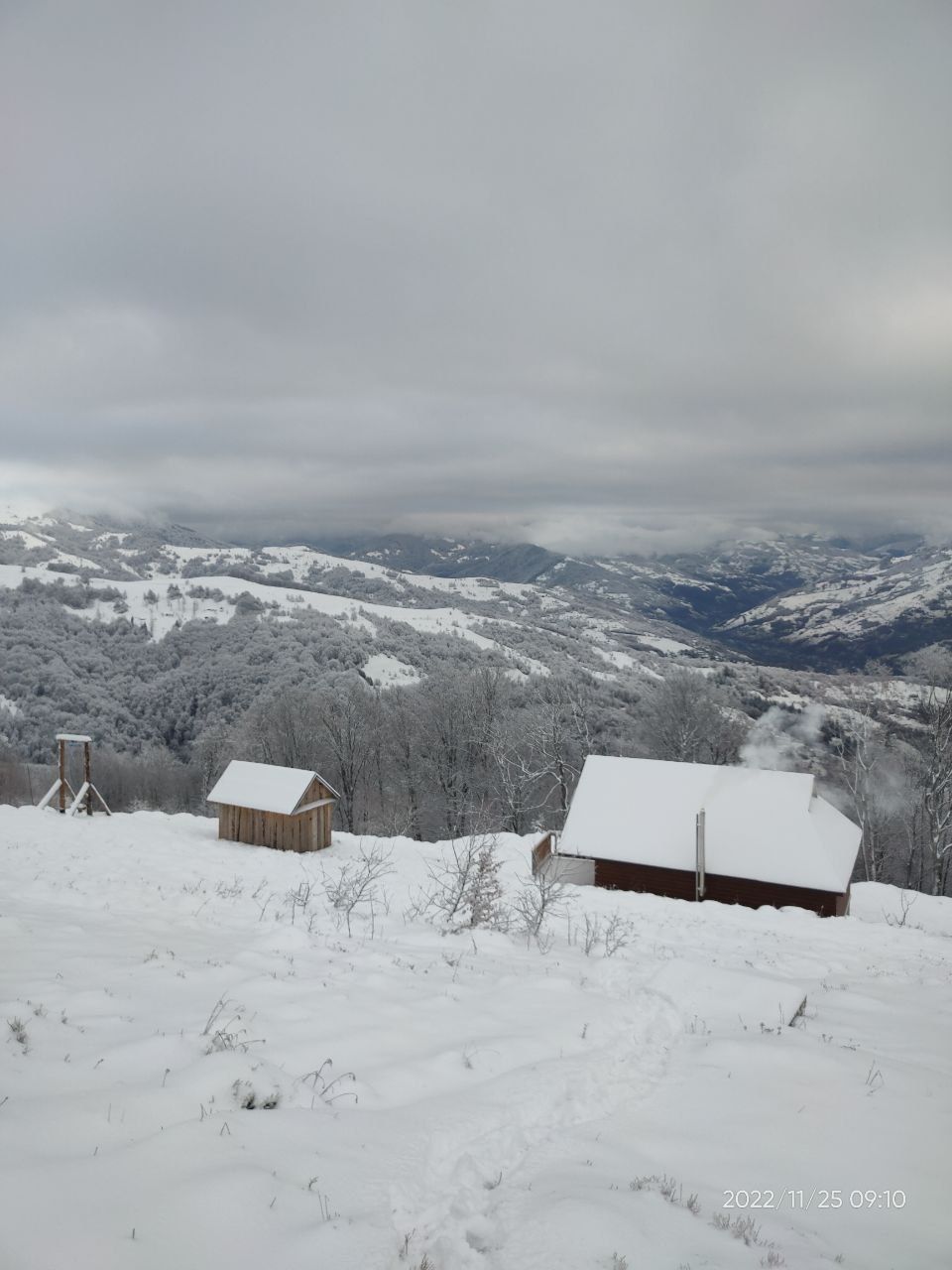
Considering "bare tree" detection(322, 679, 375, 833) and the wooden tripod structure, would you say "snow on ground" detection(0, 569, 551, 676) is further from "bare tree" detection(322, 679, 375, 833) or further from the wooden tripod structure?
the wooden tripod structure

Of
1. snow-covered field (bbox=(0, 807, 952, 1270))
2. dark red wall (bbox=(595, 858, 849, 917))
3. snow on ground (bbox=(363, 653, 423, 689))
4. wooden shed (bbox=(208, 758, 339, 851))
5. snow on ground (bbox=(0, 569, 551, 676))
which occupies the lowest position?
dark red wall (bbox=(595, 858, 849, 917))

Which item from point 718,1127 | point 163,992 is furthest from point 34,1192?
point 718,1127

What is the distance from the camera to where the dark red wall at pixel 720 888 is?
21.0m

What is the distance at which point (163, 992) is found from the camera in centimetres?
602

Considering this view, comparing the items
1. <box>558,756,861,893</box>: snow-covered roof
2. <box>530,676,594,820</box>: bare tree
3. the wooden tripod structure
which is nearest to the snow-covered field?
<box>558,756,861,893</box>: snow-covered roof

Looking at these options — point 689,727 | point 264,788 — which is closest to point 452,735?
point 689,727

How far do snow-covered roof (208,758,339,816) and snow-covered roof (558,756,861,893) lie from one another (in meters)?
10.5

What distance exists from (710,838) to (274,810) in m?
16.3

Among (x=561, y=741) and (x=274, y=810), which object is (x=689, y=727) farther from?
(x=274, y=810)

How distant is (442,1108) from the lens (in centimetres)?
459

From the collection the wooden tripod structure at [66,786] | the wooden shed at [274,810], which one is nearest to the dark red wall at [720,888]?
the wooden shed at [274,810]

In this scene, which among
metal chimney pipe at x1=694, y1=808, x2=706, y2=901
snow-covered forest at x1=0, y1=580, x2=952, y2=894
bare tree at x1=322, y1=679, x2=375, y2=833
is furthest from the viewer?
bare tree at x1=322, y1=679, x2=375, y2=833

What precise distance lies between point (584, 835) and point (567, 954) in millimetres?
15173

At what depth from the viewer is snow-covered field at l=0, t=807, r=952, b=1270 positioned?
3.26 m
